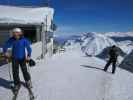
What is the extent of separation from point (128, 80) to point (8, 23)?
11777 millimetres

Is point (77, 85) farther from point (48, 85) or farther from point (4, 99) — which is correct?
point (4, 99)

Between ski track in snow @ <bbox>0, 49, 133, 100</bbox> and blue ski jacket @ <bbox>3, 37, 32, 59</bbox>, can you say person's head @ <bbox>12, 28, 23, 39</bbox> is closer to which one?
blue ski jacket @ <bbox>3, 37, 32, 59</bbox>

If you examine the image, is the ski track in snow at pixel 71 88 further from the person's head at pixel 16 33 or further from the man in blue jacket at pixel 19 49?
the person's head at pixel 16 33

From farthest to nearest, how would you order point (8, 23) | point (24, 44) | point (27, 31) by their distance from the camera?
point (27, 31) < point (8, 23) < point (24, 44)

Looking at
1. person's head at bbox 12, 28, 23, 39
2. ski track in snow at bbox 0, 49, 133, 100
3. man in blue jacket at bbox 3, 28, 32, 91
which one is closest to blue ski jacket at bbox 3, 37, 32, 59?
man in blue jacket at bbox 3, 28, 32, 91

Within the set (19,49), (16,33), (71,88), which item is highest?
(16,33)

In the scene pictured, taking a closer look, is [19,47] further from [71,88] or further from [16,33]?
[71,88]

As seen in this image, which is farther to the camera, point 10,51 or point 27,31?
point 27,31

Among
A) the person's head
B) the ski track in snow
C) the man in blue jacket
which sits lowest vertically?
the ski track in snow

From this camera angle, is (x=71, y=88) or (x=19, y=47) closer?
(x=19, y=47)

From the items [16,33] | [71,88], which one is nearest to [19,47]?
[16,33]

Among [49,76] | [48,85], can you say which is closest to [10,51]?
[48,85]

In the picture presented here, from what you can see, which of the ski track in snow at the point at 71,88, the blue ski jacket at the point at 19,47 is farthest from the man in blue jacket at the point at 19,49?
the ski track in snow at the point at 71,88

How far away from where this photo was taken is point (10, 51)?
273 inches
